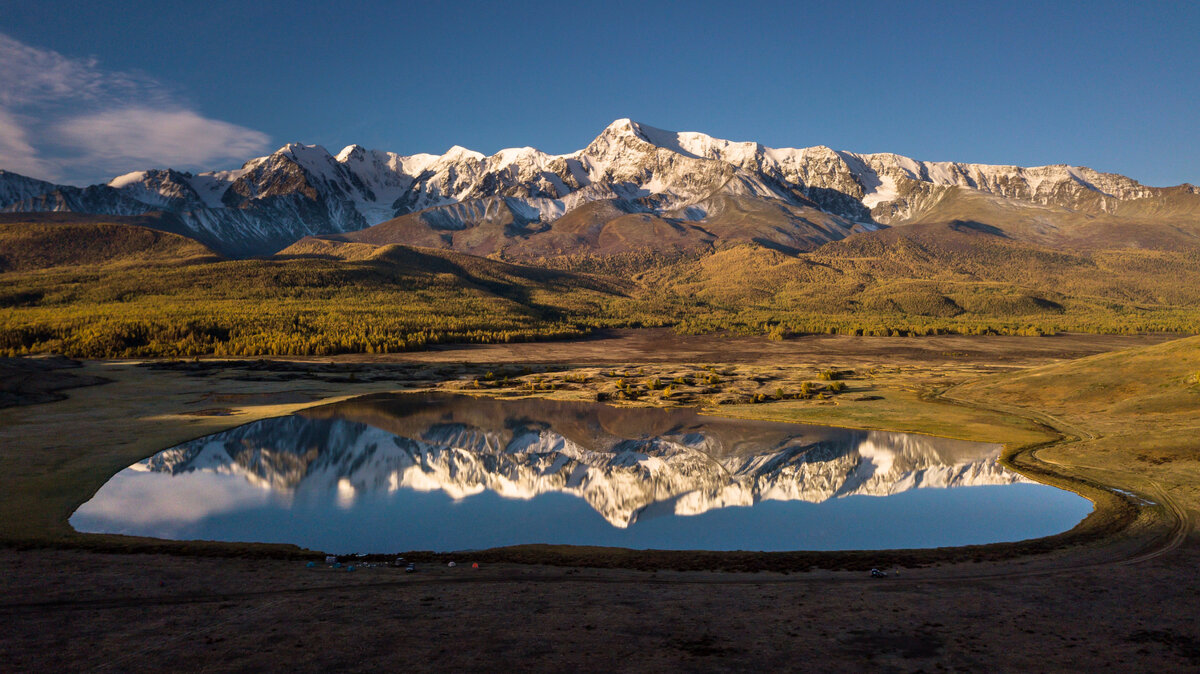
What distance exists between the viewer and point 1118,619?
1853 centimetres

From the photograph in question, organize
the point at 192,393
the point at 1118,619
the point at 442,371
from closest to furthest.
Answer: the point at 1118,619, the point at 192,393, the point at 442,371

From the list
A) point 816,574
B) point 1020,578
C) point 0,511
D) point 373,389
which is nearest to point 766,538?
point 816,574

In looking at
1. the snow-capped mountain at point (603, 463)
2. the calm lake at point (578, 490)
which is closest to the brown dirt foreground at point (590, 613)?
the calm lake at point (578, 490)

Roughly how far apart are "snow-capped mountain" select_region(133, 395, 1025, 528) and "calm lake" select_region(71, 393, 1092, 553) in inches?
6.9

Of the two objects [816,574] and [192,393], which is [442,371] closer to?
[192,393]

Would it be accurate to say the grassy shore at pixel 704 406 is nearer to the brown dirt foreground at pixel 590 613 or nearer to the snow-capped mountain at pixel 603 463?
the brown dirt foreground at pixel 590 613

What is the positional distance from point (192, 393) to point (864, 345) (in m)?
130

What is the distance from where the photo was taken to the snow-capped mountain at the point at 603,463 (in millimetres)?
39719

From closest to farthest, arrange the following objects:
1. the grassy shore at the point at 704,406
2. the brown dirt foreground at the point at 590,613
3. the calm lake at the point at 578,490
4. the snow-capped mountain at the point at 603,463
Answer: the brown dirt foreground at the point at 590,613 → the grassy shore at the point at 704,406 → the calm lake at the point at 578,490 → the snow-capped mountain at the point at 603,463

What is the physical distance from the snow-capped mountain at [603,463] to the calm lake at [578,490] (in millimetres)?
175

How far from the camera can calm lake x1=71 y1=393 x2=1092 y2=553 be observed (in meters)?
30.6

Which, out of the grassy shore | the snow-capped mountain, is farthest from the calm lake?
the grassy shore

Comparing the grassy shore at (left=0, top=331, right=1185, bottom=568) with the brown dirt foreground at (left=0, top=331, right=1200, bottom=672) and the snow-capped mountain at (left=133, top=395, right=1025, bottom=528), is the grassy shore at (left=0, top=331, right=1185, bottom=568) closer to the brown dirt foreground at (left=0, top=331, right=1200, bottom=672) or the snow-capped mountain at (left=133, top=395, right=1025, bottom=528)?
the brown dirt foreground at (left=0, top=331, right=1200, bottom=672)

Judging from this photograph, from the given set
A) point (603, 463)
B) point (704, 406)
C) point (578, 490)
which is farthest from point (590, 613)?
point (704, 406)
